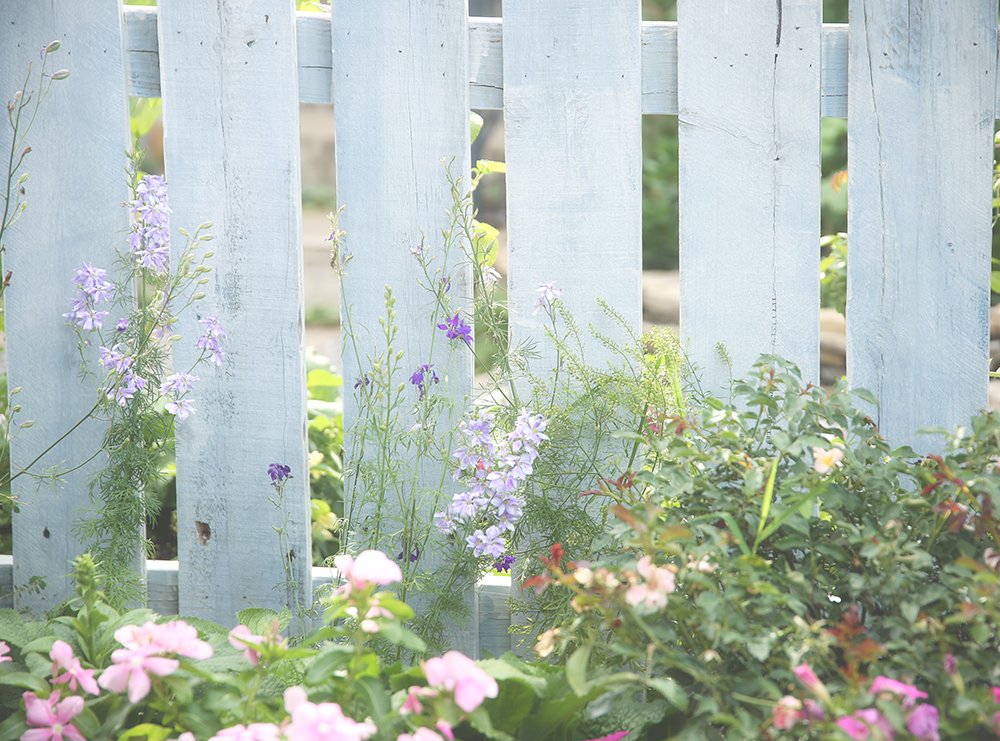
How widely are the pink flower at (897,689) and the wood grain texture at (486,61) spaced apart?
128cm

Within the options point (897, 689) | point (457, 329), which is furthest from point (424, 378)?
point (897, 689)

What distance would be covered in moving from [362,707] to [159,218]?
1.14 meters

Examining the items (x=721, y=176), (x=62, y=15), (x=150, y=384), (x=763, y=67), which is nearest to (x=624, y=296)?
(x=721, y=176)

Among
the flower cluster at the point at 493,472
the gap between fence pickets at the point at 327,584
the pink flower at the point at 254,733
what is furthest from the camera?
the gap between fence pickets at the point at 327,584

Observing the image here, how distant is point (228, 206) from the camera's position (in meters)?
2.53

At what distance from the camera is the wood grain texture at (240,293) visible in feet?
8.16

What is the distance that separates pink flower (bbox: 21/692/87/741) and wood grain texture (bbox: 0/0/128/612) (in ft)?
2.65

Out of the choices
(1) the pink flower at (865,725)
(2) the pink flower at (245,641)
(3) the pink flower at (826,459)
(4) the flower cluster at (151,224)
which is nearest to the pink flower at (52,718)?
(2) the pink flower at (245,641)

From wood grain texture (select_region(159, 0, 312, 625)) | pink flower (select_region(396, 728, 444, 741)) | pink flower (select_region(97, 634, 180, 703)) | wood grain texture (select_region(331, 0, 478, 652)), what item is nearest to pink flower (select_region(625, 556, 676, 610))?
pink flower (select_region(396, 728, 444, 741))

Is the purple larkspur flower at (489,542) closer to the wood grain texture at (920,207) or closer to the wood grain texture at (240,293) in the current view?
the wood grain texture at (240,293)

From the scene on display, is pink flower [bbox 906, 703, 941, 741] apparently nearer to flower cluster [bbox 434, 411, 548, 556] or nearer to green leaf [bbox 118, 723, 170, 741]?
flower cluster [bbox 434, 411, 548, 556]

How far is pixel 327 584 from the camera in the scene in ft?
8.50

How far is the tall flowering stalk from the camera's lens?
2.44m

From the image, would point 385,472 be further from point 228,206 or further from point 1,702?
point 1,702
